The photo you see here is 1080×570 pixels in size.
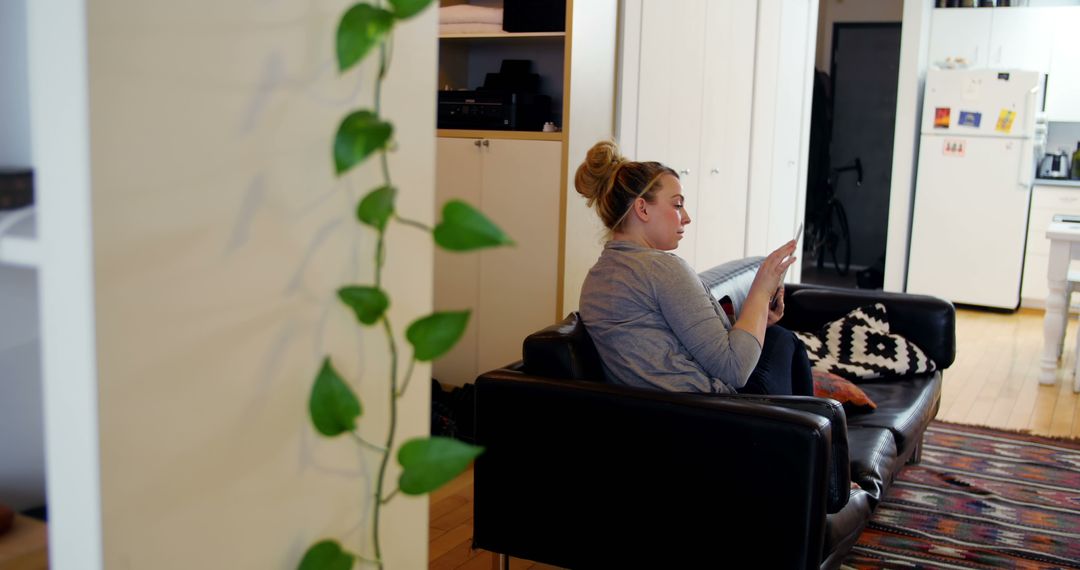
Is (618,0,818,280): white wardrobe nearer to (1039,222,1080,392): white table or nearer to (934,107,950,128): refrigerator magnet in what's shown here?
(934,107,950,128): refrigerator magnet

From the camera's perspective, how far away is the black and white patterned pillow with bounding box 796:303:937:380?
3.48 meters

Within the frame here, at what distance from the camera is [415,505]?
948 mm

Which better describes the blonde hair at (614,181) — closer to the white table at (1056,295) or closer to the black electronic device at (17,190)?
the black electronic device at (17,190)

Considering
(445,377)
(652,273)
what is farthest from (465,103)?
(652,273)

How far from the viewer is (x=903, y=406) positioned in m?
3.14

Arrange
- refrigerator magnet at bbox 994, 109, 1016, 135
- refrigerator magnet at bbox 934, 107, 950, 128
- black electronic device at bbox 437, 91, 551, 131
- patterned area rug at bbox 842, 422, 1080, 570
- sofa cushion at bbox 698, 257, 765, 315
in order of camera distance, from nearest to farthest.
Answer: patterned area rug at bbox 842, 422, 1080, 570 < sofa cushion at bbox 698, 257, 765, 315 < black electronic device at bbox 437, 91, 551, 131 < refrigerator magnet at bbox 994, 109, 1016, 135 < refrigerator magnet at bbox 934, 107, 950, 128

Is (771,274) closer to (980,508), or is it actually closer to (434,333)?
(980,508)

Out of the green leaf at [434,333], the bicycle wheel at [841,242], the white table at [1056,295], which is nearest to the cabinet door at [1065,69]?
the bicycle wheel at [841,242]

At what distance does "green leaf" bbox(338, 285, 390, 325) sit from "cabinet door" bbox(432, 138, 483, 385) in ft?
11.0

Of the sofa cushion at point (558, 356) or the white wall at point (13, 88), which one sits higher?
the white wall at point (13, 88)

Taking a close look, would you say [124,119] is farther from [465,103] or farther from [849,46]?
[849,46]

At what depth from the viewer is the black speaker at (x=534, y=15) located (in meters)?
4.01

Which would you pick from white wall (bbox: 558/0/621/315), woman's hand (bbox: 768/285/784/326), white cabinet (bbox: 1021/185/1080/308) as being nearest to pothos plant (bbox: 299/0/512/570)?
woman's hand (bbox: 768/285/784/326)

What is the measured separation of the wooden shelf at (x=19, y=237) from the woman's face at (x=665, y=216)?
1961mm
